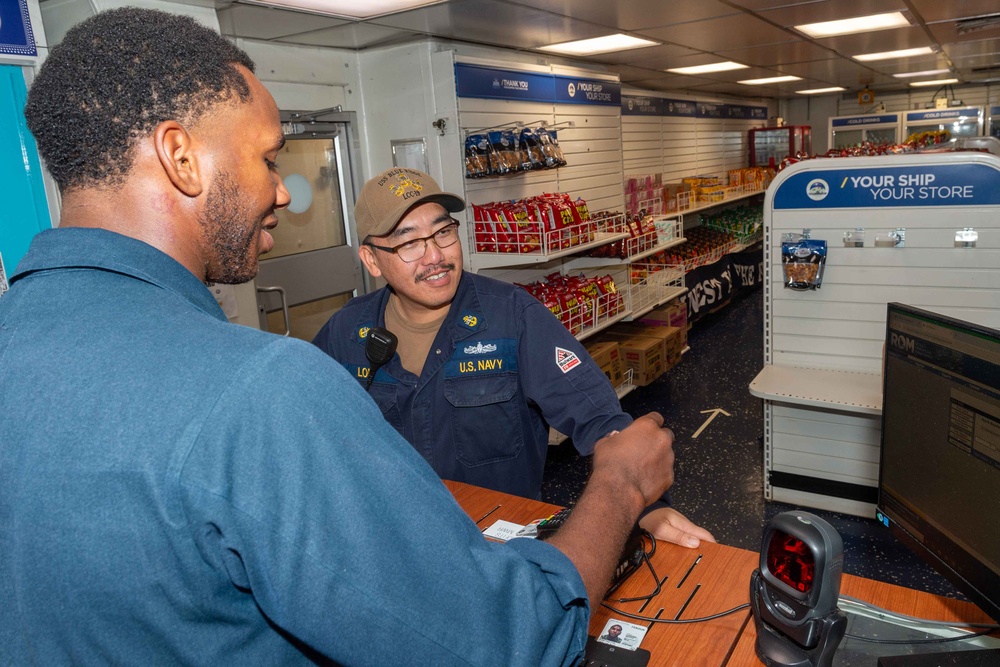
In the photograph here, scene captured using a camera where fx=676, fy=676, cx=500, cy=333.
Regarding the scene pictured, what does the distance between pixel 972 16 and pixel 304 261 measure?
523 centimetres

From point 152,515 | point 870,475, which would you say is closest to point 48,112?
point 152,515

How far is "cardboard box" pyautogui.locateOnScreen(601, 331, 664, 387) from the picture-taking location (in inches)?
233

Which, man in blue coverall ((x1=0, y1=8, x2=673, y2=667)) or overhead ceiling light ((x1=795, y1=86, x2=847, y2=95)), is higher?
overhead ceiling light ((x1=795, y1=86, x2=847, y2=95))

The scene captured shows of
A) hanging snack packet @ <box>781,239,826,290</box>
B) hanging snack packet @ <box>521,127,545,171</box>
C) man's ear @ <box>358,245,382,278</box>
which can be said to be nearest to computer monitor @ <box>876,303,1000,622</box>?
man's ear @ <box>358,245,382,278</box>

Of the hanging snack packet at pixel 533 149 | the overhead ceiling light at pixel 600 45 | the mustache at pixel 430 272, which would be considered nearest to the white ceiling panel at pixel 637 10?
the overhead ceiling light at pixel 600 45

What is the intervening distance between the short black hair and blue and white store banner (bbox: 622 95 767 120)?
7769mm

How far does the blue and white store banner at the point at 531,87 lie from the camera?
4.45m

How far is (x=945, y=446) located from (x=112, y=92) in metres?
1.52

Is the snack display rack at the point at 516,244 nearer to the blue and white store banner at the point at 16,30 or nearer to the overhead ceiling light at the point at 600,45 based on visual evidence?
the overhead ceiling light at the point at 600,45

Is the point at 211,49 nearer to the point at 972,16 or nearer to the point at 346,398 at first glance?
the point at 346,398

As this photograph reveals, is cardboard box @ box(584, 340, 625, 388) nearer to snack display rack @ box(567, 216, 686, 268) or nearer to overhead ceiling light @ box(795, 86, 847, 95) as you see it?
snack display rack @ box(567, 216, 686, 268)

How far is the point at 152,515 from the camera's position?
67cm

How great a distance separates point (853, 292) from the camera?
3713 mm

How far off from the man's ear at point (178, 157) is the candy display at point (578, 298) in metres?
3.87
